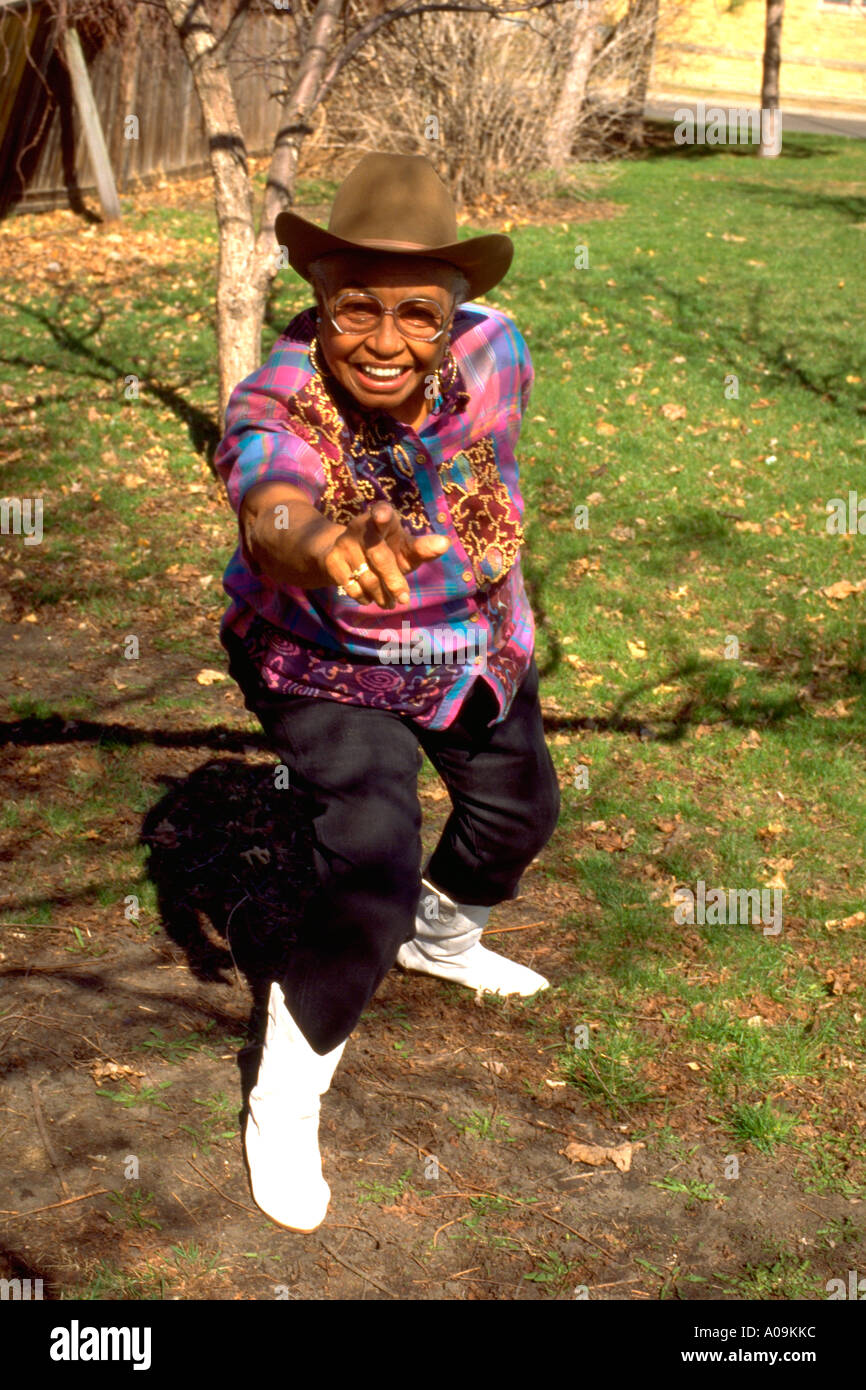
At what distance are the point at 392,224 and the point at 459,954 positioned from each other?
79.3 inches

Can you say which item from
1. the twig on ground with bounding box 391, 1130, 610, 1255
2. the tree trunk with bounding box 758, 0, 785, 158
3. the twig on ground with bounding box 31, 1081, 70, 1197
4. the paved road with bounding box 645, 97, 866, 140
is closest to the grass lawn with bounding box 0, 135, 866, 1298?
the twig on ground with bounding box 391, 1130, 610, 1255

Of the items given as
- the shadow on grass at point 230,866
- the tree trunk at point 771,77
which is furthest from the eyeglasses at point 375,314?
the tree trunk at point 771,77

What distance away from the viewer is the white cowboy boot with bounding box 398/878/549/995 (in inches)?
140

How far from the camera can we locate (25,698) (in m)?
5.32

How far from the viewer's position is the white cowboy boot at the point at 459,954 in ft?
11.7

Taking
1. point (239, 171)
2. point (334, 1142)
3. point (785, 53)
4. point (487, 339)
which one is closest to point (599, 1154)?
point (334, 1142)

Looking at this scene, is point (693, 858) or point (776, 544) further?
point (776, 544)

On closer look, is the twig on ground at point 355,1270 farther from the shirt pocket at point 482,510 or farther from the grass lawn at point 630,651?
the shirt pocket at point 482,510

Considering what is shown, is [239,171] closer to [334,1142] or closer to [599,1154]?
[334,1142]

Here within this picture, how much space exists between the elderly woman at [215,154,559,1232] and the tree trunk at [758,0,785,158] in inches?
887

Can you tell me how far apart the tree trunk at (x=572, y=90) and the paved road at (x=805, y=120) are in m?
11.1
